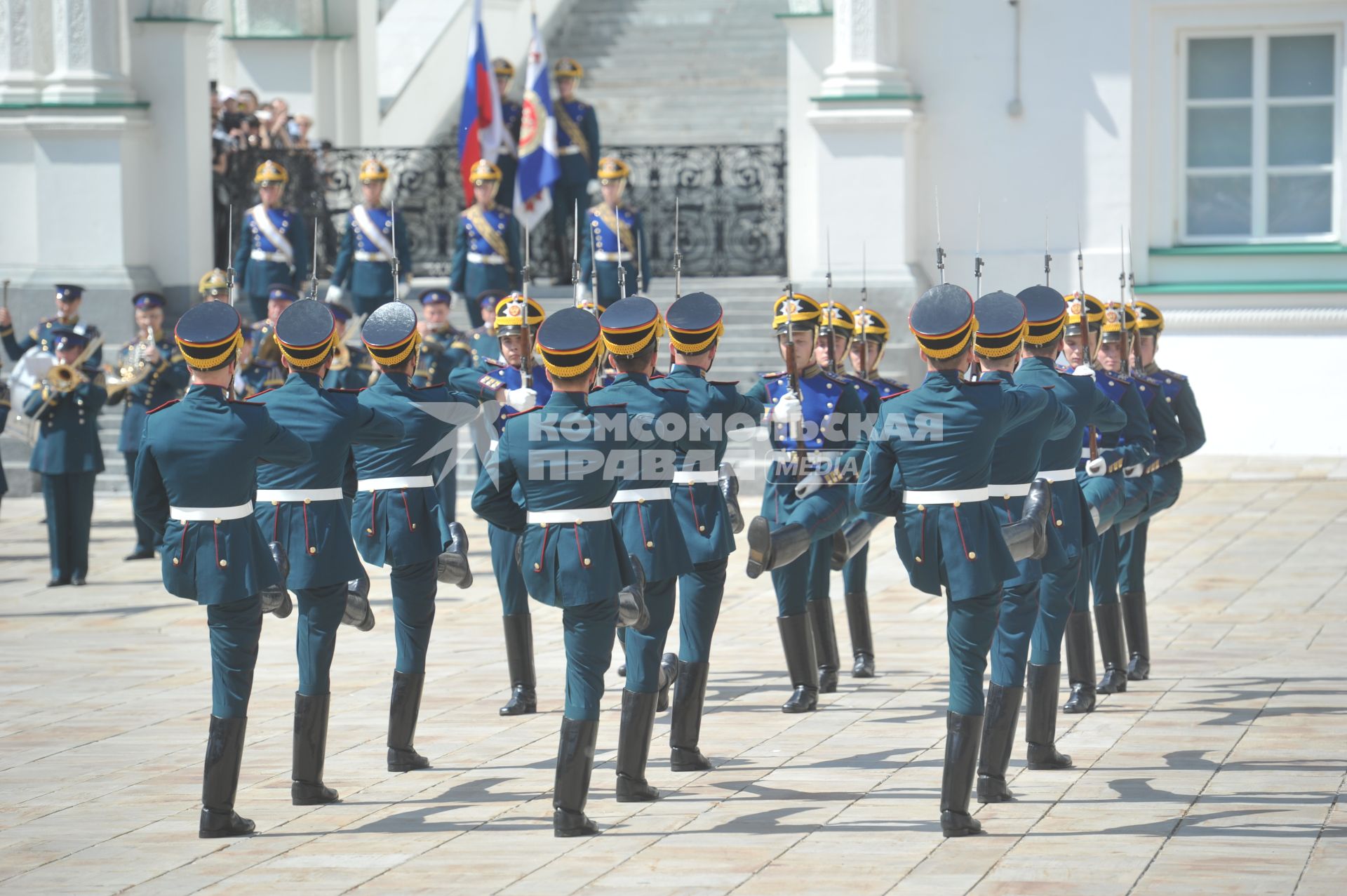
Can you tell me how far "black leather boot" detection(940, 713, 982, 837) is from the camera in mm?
6945

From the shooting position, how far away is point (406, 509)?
8.29 metres

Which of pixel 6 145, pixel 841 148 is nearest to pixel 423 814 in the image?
pixel 841 148

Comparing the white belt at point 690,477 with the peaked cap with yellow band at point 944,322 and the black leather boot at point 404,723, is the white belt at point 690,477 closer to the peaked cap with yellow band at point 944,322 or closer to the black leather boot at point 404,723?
the black leather boot at point 404,723

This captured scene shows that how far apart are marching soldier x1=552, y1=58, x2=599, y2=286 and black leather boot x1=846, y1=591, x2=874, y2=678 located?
9299 millimetres

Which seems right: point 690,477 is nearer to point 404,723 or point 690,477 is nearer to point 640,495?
point 640,495

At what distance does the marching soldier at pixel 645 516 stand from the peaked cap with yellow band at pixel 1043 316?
1.43 meters

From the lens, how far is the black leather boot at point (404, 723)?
8.16 m

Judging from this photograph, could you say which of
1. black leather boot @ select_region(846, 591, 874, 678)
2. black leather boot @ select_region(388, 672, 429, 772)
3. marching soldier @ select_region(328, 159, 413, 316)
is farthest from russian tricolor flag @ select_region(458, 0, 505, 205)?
black leather boot @ select_region(388, 672, 429, 772)

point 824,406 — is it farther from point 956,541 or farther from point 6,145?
point 6,145

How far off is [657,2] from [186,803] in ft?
61.2

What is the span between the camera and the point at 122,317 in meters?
18.1

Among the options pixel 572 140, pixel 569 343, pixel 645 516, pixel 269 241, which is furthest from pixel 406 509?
pixel 572 140

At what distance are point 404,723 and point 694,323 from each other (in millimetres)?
1975

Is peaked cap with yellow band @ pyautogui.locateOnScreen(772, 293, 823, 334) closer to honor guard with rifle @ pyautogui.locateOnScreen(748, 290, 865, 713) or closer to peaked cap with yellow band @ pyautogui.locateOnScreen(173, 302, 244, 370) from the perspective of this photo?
honor guard with rifle @ pyautogui.locateOnScreen(748, 290, 865, 713)
